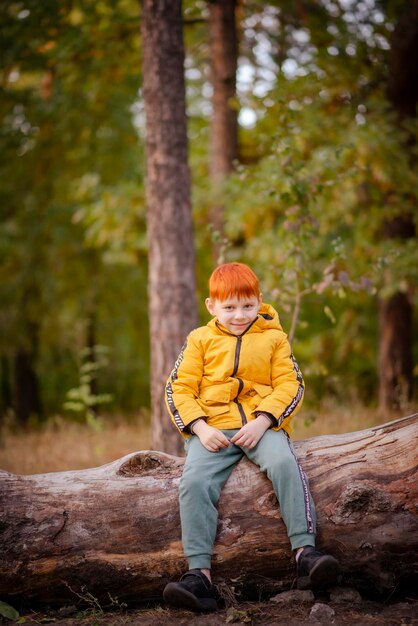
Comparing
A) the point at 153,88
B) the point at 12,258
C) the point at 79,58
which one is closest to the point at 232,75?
the point at 79,58

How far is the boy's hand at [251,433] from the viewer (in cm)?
349

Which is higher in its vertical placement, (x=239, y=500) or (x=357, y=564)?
(x=239, y=500)

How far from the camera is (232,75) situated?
30.0 feet

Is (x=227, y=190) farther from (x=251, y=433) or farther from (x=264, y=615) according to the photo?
(x=264, y=615)

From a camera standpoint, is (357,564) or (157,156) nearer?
(357,564)

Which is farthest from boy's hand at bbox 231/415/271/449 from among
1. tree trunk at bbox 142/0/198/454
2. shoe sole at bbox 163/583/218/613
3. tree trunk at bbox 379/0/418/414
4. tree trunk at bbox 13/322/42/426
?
tree trunk at bbox 13/322/42/426

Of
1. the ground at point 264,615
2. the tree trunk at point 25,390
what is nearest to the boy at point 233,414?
the ground at point 264,615

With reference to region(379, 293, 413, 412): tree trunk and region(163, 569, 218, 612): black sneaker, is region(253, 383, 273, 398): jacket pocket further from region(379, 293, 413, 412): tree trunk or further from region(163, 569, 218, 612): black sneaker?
region(379, 293, 413, 412): tree trunk

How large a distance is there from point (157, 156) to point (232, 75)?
405 cm

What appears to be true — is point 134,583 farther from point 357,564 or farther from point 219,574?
point 357,564

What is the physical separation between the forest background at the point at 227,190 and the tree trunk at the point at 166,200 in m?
0.05

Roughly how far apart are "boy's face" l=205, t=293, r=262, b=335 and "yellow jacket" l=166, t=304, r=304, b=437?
0.19ft

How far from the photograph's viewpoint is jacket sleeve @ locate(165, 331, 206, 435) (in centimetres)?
357

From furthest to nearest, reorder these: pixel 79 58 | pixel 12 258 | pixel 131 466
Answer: pixel 12 258 → pixel 79 58 → pixel 131 466
